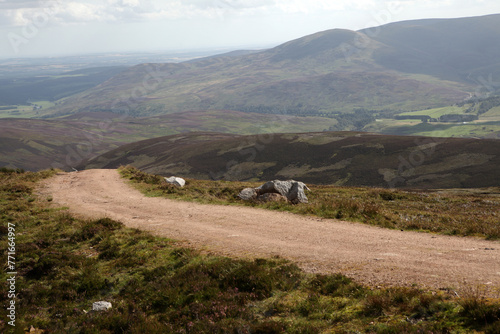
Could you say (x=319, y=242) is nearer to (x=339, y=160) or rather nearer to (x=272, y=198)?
(x=272, y=198)

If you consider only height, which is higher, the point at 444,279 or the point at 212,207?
the point at 444,279

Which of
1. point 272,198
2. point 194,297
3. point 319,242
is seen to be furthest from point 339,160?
point 194,297

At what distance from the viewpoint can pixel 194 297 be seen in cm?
1235

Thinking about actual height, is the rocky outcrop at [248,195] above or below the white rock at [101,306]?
below

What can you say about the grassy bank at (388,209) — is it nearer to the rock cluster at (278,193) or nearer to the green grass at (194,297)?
the rock cluster at (278,193)

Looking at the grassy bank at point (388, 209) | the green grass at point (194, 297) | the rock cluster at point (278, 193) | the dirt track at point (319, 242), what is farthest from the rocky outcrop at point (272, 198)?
the green grass at point (194, 297)

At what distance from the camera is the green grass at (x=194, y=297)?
9.65 meters

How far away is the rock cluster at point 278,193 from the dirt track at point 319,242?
2.78 metres

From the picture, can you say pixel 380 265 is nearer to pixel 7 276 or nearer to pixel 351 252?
pixel 351 252

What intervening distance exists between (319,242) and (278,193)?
11145mm

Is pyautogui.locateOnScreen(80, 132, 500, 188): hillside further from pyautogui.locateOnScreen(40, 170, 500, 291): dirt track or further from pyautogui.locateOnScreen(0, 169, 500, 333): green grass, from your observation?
pyautogui.locateOnScreen(0, 169, 500, 333): green grass

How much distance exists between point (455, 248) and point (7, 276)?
19.0 meters

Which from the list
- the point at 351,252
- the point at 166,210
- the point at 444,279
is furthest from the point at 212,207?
the point at 444,279

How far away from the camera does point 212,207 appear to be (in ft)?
82.9
